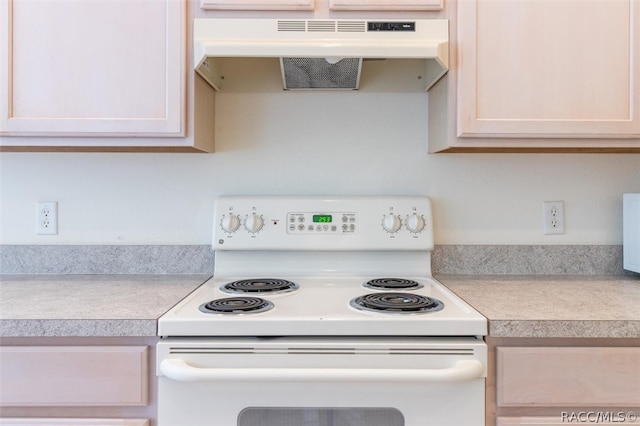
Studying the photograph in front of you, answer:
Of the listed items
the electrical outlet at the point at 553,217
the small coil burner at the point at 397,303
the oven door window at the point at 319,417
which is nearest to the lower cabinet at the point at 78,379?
the oven door window at the point at 319,417

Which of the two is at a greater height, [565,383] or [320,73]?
[320,73]

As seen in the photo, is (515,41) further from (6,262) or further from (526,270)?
(6,262)

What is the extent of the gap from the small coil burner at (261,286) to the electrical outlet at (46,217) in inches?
27.9

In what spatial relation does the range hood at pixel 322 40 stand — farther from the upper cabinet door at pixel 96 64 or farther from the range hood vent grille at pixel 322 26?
the upper cabinet door at pixel 96 64

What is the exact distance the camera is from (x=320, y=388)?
0.94 metres

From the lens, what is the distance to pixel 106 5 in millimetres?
1253

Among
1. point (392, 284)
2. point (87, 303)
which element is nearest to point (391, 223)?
point (392, 284)

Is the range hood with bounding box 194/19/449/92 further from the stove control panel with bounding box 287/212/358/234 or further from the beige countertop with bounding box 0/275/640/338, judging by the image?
the beige countertop with bounding box 0/275/640/338

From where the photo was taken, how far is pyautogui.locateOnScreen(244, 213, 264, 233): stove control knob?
146cm

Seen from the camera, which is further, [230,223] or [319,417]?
[230,223]

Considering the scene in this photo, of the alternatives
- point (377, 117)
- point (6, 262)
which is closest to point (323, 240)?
point (377, 117)

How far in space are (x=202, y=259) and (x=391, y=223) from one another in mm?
662

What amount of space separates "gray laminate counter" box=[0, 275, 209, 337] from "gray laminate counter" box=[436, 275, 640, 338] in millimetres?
778

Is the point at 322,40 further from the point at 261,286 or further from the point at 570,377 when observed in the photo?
the point at 570,377
